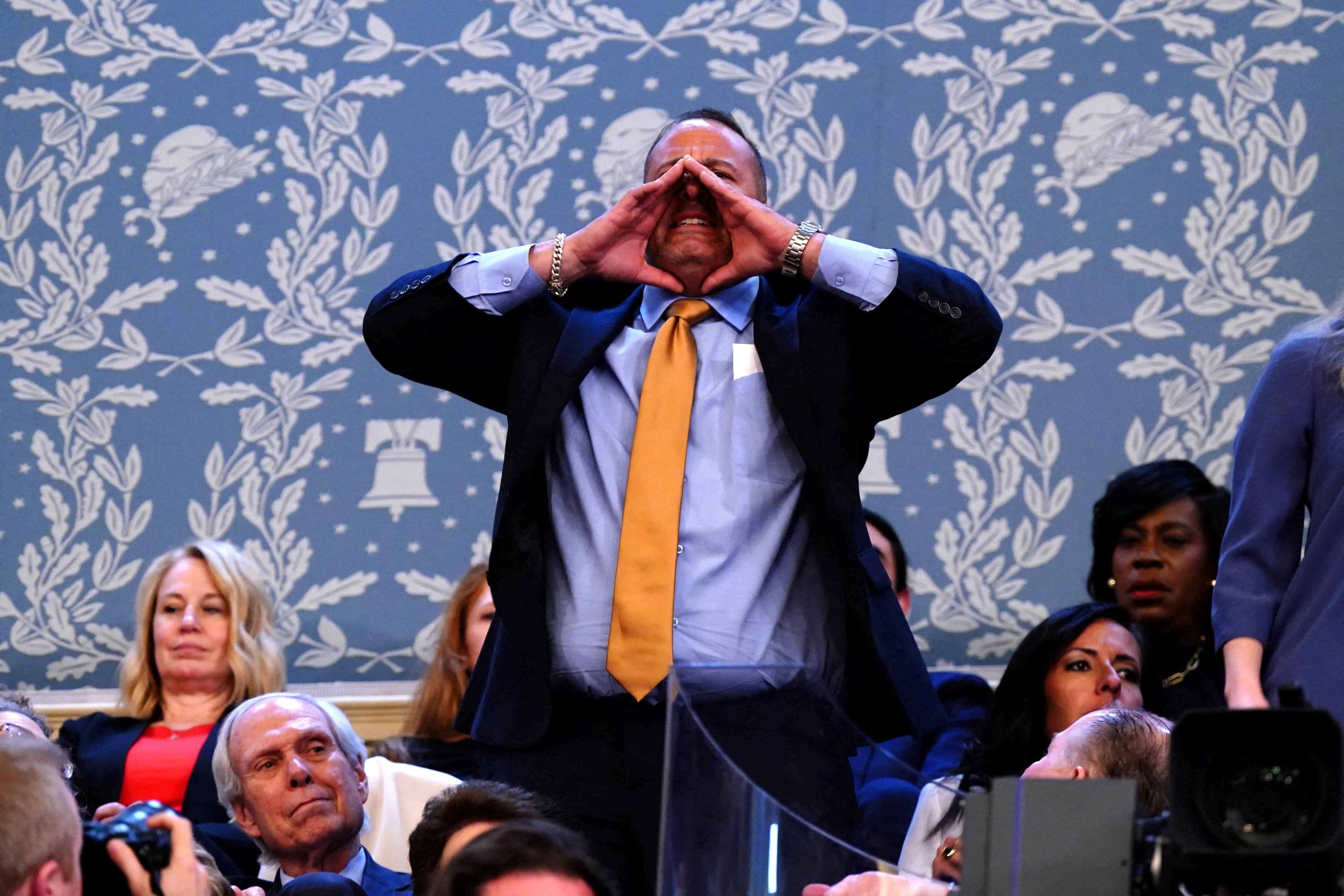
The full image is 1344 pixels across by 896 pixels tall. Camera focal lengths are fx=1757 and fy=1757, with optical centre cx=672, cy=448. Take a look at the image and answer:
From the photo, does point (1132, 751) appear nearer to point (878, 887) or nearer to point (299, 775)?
point (878, 887)

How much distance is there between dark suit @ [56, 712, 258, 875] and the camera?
9.27 ft

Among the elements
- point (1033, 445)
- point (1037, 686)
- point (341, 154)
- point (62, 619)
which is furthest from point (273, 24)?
point (1037, 686)

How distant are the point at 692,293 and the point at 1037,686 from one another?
103 centimetres

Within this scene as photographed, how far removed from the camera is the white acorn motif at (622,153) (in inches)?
144

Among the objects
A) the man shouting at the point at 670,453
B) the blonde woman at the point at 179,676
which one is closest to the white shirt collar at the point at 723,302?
the man shouting at the point at 670,453

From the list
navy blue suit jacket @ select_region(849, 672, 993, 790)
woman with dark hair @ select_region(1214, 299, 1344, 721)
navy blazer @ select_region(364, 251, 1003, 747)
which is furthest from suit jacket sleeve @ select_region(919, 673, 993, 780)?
woman with dark hair @ select_region(1214, 299, 1344, 721)

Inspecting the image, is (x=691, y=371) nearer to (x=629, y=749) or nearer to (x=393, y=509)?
(x=629, y=749)

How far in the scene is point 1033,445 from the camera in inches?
140

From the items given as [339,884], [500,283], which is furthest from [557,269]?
[339,884]

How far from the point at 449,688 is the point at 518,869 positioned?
1.82m

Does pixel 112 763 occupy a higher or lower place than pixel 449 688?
lower

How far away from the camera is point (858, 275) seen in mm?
2025

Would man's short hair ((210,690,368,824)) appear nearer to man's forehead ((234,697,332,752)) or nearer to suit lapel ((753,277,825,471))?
man's forehead ((234,697,332,752))

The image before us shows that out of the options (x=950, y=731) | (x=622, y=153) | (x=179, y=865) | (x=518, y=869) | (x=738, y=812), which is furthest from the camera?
(x=622, y=153)
